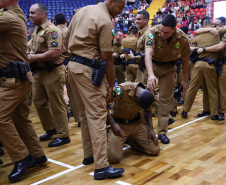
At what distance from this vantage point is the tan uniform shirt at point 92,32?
2.24m

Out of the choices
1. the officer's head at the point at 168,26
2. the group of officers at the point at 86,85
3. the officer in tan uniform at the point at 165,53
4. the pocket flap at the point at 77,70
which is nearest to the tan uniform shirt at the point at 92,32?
the group of officers at the point at 86,85

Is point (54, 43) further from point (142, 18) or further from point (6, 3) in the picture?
point (142, 18)

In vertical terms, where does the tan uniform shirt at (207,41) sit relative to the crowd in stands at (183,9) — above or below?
below

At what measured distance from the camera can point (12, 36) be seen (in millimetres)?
2264

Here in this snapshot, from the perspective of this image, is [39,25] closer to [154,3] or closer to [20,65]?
[20,65]

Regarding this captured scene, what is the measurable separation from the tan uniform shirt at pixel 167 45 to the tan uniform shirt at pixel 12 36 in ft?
4.69

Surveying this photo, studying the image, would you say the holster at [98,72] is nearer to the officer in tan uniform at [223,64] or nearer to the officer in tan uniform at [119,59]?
the officer in tan uniform at [223,64]

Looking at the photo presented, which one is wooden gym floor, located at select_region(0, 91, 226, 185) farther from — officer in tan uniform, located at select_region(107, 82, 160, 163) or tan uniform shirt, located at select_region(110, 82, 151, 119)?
tan uniform shirt, located at select_region(110, 82, 151, 119)

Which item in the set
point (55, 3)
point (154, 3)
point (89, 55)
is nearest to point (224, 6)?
point (154, 3)

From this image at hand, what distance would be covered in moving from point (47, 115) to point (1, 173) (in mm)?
1042

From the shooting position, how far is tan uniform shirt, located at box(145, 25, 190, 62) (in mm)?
3223

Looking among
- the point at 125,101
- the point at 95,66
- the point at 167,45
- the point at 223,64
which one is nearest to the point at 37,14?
the point at 95,66

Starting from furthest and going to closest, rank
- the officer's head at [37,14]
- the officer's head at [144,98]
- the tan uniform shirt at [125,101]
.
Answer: the officer's head at [37,14], the tan uniform shirt at [125,101], the officer's head at [144,98]

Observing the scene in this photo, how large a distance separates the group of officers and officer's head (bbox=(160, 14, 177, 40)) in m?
0.01
